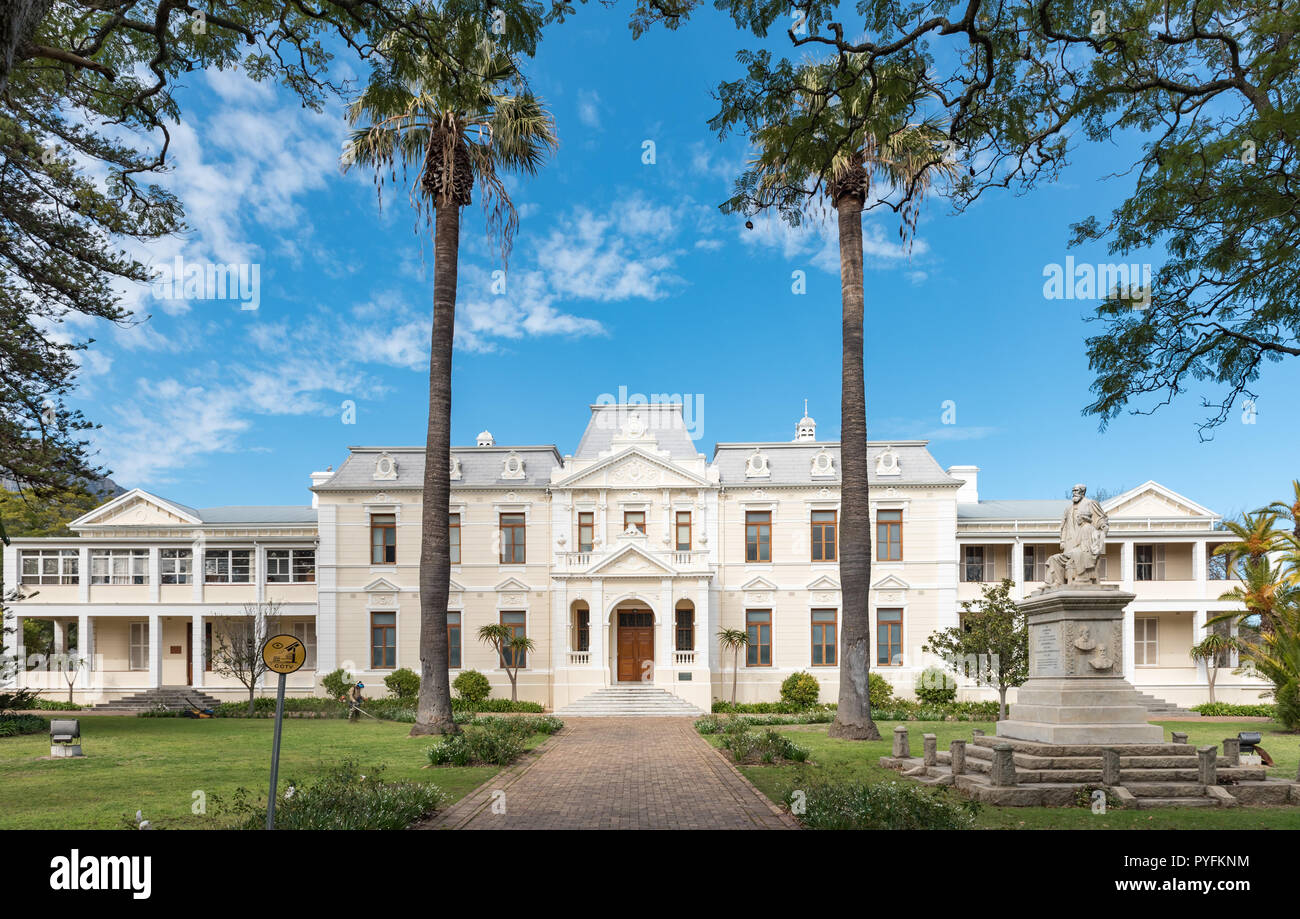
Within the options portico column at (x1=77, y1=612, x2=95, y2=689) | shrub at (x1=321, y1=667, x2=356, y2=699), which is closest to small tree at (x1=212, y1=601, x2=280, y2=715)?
shrub at (x1=321, y1=667, x2=356, y2=699)

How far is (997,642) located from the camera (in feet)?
88.0

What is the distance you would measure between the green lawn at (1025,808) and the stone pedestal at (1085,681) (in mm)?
1652

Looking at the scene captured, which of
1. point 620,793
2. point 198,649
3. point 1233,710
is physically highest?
point 620,793

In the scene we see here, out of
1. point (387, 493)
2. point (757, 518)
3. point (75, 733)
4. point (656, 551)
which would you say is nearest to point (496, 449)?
point (387, 493)

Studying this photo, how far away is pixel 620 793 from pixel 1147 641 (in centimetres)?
3061

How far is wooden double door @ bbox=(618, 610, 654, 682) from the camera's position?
34.0 metres

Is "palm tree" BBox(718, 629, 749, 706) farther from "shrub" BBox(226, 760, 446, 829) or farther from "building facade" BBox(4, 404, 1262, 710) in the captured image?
"shrub" BBox(226, 760, 446, 829)

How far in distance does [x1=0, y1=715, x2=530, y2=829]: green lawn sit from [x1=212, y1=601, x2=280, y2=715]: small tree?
16.4 ft

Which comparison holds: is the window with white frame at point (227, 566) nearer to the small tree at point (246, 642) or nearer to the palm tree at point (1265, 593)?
the small tree at point (246, 642)

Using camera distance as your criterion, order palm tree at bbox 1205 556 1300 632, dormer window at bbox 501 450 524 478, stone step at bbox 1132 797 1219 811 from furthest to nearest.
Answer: dormer window at bbox 501 450 524 478 → palm tree at bbox 1205 556 1300 632 → stone step at bbox 1132 797 1219 811

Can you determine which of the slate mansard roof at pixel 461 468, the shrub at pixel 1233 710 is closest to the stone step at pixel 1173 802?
the shrub at pixel 1233 710

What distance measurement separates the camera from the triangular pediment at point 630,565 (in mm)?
32656

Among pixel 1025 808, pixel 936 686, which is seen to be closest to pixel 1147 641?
pixel 936 686

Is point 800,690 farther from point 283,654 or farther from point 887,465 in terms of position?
point 283,654
